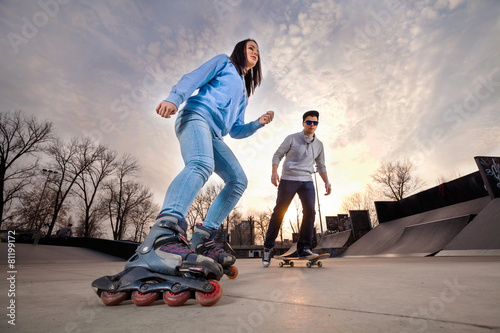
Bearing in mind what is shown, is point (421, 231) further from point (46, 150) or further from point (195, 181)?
point (46, 150)

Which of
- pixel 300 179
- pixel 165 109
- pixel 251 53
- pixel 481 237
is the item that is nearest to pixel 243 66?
pixel 251 53

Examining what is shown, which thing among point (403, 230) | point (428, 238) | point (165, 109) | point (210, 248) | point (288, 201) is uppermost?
point (165, 109)

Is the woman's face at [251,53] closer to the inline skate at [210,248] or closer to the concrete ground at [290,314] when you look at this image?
the inline skate at [210,248]

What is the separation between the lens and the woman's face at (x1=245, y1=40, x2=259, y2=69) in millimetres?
2500

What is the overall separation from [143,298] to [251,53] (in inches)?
93.6

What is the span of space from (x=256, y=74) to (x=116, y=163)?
73.5 feet

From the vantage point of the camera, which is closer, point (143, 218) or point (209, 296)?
point (209, 296)

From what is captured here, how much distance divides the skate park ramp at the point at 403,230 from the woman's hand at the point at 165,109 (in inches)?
291

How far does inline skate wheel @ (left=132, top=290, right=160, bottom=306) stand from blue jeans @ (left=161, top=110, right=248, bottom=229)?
17.3 inches

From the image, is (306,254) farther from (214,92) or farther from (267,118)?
(214,92)

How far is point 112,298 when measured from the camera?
0.97 meters

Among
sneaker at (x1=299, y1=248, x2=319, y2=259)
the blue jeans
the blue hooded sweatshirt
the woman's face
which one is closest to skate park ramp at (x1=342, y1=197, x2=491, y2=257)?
sneaker at (x1=299, y1=248, x2=319, y2=259)

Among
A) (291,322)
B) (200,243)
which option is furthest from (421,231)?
(291,322)

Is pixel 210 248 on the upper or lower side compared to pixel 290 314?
upper
